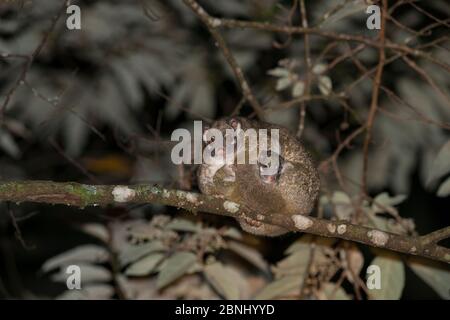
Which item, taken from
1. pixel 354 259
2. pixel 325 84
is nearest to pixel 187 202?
pixel 354 259

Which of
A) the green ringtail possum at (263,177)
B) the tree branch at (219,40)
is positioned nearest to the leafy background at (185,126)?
the tree branch at (219,40)

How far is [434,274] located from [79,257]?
2162mm

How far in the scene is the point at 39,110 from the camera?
570cm

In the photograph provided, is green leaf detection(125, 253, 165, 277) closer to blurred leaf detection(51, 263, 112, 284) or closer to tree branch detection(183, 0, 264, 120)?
blurred leaf detection(51, 263, 112, 284)

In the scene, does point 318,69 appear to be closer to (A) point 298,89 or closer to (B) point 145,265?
(A) point 298,89

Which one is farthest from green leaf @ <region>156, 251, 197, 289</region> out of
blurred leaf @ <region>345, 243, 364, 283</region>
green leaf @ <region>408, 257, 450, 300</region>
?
green leaf @ <region>408, 257, 450, 300</region>

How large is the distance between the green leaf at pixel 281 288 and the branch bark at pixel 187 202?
4.04ft

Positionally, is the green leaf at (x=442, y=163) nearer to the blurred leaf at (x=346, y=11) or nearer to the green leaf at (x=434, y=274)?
the green leaf at (x=434, y=274)

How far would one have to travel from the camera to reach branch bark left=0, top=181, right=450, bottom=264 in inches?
115

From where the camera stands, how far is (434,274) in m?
4.14

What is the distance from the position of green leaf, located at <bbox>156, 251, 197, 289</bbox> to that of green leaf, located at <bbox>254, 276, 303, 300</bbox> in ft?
1.51

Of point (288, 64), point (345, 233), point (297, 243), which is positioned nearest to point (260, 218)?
point (345, 233)

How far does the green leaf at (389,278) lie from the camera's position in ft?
12.9

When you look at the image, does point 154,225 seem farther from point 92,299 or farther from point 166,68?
point 166,68
